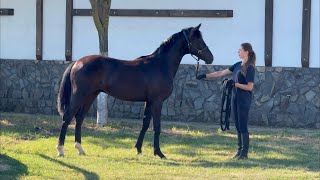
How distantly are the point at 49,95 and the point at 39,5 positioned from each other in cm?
219

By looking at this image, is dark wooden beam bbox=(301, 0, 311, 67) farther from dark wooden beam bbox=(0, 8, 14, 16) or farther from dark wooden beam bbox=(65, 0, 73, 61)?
dark wooden beam bbox=(0, 8, 14, 16)

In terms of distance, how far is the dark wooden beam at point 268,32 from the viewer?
53.2ft

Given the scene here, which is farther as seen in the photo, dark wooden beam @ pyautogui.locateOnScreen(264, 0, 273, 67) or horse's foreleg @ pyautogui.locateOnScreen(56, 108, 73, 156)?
dark wooden beam @ pyautogui.locateOnScreen(264, 0, 273, 67)

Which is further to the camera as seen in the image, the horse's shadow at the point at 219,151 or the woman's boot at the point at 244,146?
the woman's boot at the point at 244,146

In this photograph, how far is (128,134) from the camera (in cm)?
1456

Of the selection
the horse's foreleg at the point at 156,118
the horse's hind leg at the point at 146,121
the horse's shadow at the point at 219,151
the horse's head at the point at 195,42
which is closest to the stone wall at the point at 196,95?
the horse's shadow at the point at 219,151

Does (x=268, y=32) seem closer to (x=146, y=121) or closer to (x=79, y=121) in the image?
(x=146, y=121)

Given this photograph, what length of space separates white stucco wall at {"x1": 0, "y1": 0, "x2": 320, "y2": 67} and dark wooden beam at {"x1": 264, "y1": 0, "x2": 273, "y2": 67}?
11 centimetres

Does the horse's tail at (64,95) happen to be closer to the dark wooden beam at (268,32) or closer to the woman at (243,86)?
the woman at (243,86)

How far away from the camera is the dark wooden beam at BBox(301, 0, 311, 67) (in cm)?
1598

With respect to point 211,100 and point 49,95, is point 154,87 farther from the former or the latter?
point 49,95

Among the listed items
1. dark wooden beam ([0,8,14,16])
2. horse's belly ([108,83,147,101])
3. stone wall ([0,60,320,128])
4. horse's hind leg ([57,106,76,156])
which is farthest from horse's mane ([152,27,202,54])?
dark wooden beam ([0,8,14,16])

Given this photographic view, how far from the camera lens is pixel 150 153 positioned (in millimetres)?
12453

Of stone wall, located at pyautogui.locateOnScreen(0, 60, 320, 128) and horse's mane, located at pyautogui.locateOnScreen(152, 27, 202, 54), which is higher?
horse's mane, located at pyautogui.locateOnScreen(152, 27, 202, 54)
